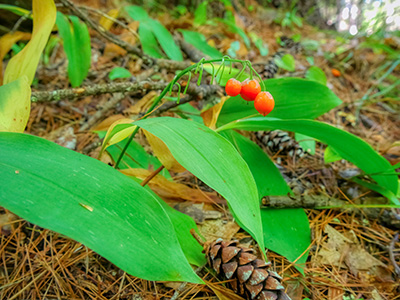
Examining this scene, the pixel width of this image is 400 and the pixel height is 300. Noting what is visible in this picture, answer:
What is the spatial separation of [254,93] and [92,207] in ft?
1.85

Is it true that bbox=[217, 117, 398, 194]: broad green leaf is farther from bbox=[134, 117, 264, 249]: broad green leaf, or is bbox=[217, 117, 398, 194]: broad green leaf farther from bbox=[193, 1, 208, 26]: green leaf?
bbox=[193, 1, 208, 26]: green leaf

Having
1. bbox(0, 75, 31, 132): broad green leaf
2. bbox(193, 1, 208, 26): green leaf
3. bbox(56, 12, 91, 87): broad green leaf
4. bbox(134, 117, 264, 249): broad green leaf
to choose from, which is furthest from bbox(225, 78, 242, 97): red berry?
bbox(193, 1, 208, 26): green leaf

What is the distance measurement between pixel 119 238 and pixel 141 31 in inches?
69.7

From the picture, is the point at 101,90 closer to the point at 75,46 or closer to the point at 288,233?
the point at 75,46

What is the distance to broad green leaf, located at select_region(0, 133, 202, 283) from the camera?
20.4 inches

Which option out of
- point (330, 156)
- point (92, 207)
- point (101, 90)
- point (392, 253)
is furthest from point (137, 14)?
point (392, 253)

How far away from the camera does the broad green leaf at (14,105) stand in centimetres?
84

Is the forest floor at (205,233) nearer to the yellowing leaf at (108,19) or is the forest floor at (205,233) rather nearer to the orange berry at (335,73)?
the yellowing leaf at (108,19)

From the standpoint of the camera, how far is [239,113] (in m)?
1.15

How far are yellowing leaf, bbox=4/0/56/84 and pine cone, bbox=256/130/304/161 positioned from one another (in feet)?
3.94

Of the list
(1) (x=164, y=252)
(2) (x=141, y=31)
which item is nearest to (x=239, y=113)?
(1) (x=164, y=252)

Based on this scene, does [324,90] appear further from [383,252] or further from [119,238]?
[119,238]

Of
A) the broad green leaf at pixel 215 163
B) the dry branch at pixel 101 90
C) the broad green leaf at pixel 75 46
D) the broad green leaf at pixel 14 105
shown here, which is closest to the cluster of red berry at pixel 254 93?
the broad green leaf at pixel 215 163

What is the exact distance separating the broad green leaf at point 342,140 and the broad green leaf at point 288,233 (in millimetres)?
319
